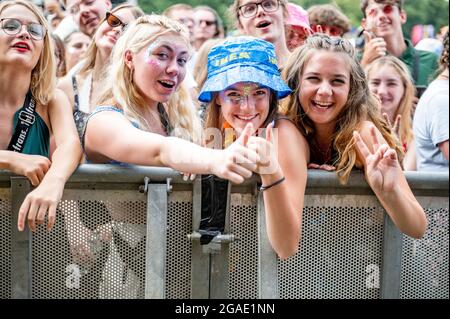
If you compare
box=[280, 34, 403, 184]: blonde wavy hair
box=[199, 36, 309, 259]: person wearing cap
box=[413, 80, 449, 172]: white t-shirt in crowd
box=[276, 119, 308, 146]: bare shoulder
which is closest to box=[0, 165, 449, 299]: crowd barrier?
box=[199, 36, 309, 259]: person wearing cap

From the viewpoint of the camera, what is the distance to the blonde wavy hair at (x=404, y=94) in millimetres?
5039

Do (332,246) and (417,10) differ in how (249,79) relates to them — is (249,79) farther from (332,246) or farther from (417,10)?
(417,10)

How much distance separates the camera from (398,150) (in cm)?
359

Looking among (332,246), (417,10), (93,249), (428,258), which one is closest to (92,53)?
(93,249)

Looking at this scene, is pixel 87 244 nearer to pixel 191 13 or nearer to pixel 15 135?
pixel 15 135

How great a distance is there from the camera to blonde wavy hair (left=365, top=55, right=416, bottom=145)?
5.04 m

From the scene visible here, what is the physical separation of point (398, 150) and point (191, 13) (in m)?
3.26

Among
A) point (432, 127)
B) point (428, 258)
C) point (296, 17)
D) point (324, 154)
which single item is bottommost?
point (428, 258)

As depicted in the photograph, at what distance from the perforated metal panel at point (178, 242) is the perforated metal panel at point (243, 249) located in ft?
0.53

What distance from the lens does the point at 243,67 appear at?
134 inches

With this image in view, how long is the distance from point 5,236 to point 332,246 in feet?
4.02

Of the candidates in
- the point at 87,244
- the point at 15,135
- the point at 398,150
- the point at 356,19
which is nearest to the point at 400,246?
the point at 398,150

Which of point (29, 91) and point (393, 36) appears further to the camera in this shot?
point (393, 36)

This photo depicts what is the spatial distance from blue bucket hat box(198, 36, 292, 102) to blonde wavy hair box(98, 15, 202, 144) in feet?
0.77
